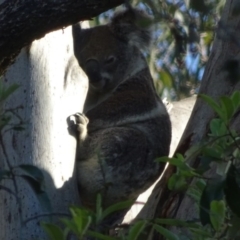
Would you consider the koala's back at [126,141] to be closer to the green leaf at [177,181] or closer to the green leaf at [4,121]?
the green leaf at [177,181]

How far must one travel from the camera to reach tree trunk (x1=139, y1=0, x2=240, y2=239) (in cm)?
312

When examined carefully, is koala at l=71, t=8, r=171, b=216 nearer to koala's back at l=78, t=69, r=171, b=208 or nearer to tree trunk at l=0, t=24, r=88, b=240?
koala's back at l=78, t=69, r=171, b=208

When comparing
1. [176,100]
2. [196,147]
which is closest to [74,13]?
[196,147]

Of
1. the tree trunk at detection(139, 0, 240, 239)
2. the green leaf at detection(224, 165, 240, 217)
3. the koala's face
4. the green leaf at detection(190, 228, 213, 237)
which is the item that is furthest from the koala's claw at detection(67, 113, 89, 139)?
the green leaf at detection(224, 165, 240, 217)

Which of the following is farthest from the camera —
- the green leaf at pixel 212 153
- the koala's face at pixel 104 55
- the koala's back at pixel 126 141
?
the koala's face at pixel 104 55

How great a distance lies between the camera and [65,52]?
8.45 feet

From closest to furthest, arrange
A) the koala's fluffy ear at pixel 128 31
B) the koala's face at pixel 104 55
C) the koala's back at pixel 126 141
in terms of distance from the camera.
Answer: the koala's back at pixel 126 141 → the koala's fluffy ear at pixel 128 31 → the koala's face at pixel 104 55

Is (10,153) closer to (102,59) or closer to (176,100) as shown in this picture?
(102,59)

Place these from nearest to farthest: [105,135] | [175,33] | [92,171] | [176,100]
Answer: [175,33]
[92,171]
[105,135]
[176,100]

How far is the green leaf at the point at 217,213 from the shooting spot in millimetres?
1396

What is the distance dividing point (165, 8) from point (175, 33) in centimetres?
6

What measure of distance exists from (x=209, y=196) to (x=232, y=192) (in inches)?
2.5

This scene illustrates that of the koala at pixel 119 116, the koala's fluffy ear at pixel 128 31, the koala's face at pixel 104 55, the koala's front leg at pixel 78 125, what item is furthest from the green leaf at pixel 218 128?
the koala's face at pixel 104 55

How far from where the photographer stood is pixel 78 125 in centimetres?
273
